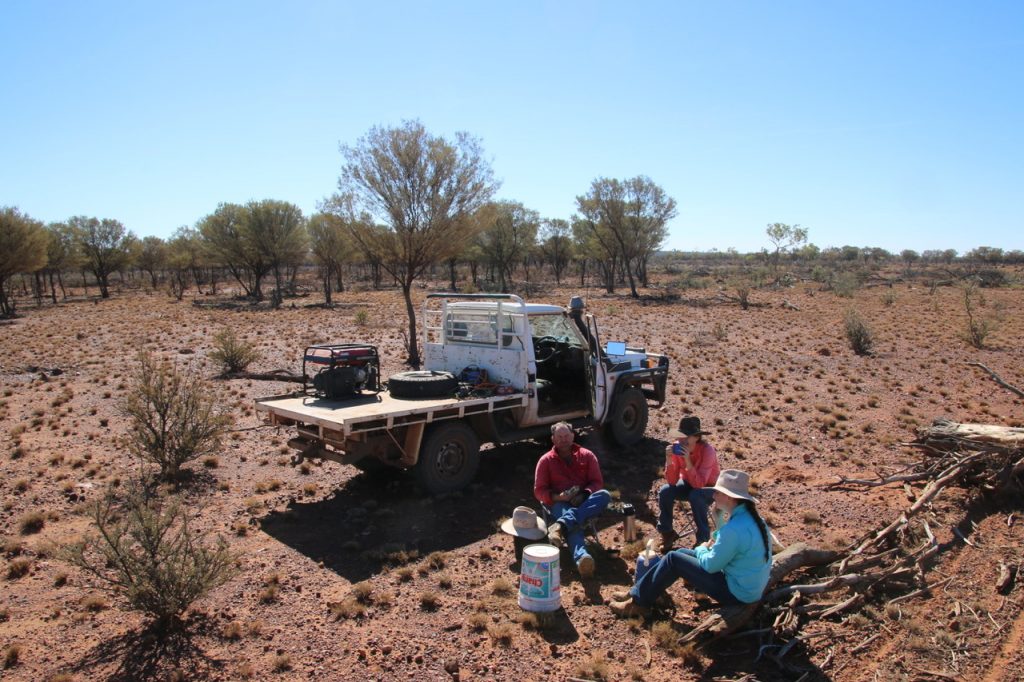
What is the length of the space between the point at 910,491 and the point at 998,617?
2825mm

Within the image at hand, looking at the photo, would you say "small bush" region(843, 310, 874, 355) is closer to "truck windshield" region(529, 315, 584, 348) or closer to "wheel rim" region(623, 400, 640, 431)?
"wheel rim" region(623, 400, 640, 431)

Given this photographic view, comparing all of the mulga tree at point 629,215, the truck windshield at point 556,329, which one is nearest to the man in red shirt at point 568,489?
the truck windshield at point 556,329

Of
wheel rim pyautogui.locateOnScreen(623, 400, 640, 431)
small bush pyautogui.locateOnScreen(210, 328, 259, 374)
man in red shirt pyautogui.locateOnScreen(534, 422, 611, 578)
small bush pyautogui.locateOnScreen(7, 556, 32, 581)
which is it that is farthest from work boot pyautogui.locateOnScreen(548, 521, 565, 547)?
small bush pyautogui.locateOnScreen(210, 328, 259, 374)

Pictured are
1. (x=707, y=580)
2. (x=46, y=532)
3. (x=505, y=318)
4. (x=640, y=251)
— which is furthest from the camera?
(x=640, y=251)

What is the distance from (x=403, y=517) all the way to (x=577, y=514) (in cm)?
206

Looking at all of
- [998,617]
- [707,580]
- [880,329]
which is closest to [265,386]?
[707,580]

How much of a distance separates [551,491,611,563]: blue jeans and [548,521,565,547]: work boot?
0.12ft

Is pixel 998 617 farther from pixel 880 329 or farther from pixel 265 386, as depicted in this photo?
pixel 880 329

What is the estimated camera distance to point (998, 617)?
181 inches

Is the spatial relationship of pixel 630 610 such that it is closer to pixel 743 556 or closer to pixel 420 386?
pixel 743 556

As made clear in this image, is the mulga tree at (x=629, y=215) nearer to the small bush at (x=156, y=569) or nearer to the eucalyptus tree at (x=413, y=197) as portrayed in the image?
the eucalyptus tree at (x=413, y=197)

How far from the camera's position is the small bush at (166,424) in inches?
316

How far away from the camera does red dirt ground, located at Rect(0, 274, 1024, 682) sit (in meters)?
4.35

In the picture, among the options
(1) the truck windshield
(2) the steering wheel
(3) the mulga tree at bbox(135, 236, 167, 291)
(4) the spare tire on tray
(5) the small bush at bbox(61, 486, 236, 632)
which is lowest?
(5) the small bush at bbox(61, 486, 236, 632)
